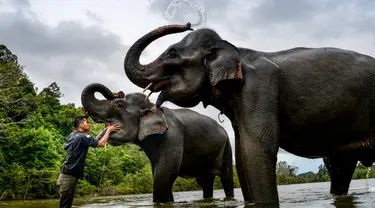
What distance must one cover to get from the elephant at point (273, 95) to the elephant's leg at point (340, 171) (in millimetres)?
775

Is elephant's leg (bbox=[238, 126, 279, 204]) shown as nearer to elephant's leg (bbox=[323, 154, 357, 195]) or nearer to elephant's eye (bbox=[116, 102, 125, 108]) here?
elephant's leg (bbox=[323, 154, 357, 195])

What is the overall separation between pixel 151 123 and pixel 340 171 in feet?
11.1

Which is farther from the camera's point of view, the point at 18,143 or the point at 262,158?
the point at 18,143

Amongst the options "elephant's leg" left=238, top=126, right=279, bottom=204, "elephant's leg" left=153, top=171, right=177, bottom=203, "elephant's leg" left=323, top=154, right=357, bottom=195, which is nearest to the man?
"elephant's leg" left=153, top=171, right=177, bottom=203

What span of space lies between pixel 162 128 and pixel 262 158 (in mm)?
3985

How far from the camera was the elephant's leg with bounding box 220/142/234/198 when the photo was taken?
9.93 meters

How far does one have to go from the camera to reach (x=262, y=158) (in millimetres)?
4211

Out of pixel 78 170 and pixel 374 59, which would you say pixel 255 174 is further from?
pixel 78 170

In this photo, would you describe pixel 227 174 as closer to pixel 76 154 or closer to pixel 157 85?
pixel 76 154

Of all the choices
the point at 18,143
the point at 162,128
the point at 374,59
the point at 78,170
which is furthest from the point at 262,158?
the point at 18,143

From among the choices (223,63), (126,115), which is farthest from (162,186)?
(223,63)

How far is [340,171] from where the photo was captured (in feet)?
19.1

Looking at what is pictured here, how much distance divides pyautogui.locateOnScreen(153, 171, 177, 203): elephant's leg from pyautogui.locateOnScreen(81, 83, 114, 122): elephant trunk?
4.37ft

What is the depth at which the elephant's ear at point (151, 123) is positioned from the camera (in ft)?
26.3
